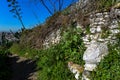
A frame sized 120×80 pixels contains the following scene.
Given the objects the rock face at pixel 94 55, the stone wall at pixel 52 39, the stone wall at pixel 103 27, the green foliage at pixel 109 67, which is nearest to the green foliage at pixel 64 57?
the stone wall at pixel 103 27

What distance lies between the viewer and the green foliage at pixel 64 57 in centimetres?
1019

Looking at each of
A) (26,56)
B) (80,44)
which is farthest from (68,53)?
(26,56)

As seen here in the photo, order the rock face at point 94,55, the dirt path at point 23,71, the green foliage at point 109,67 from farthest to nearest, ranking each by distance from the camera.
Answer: the dirt path at point 23,71, the rock face at point 94,55, the green foliage at point 109,67

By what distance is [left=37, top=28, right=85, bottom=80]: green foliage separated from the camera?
33.4 ft

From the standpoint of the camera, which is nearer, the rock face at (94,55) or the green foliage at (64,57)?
the rock face at (94,55)

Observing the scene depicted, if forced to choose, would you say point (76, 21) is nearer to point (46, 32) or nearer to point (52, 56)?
point (52, 56)

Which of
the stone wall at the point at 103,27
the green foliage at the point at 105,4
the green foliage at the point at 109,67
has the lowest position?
the green foliage at the point at 109,67

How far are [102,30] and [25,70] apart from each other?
6436 millimetres

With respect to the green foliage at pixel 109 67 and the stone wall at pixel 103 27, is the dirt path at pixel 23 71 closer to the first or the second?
the stone wall at pixel 103 27

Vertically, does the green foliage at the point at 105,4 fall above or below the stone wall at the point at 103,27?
above

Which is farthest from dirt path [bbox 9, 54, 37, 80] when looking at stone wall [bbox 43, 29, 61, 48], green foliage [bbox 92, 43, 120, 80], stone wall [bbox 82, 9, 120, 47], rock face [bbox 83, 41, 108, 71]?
green foliage [bbox 92, 43, 120, 80]

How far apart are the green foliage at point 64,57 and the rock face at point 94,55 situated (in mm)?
885

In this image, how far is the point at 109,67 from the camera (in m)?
8.53

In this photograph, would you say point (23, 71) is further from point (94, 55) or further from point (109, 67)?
point (109, 67)
